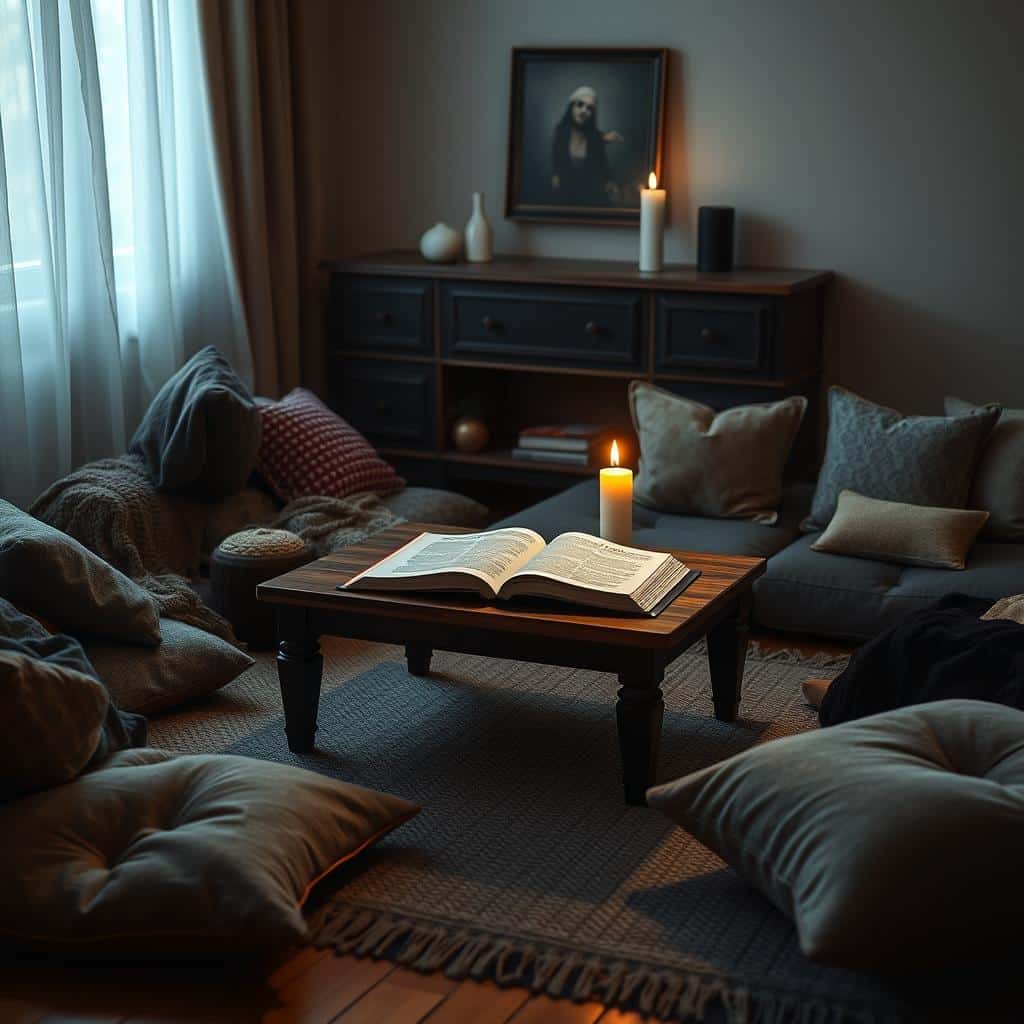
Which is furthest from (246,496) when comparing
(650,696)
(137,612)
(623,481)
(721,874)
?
(721,874)

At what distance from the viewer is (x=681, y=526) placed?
12.7ft

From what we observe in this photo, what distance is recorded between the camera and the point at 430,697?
3238 millimetres

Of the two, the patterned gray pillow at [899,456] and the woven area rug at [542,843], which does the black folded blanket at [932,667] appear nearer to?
the woven area rug at [542,843]

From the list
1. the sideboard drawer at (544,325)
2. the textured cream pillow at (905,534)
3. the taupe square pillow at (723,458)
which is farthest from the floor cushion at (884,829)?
the sideboard drawer at (544,325)

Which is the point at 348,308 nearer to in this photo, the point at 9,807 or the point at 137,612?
the point at 137,612

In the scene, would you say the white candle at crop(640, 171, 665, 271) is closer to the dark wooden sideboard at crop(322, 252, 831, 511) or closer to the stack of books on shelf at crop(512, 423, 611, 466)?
the dark wooden sideboard at crop(322, 252, 831, 511)

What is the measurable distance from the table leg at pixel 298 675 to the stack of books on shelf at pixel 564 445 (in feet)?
5.84

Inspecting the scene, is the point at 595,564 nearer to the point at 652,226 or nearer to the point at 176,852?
the point at 176,852

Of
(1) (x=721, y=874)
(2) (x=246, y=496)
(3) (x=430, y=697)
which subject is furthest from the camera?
(2) (x=246, y=496)

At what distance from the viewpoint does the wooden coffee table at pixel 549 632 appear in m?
2.59

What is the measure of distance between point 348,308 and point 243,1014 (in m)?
3.02

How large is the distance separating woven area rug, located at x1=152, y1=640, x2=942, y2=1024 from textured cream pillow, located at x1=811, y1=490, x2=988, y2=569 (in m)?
0.34

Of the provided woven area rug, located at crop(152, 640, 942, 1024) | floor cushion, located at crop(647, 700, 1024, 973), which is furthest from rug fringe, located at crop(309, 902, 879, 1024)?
floor cushion, located at crop(647, 700, 1024, 973)

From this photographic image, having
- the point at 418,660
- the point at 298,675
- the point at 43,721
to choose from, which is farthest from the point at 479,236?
the point at 43,721
